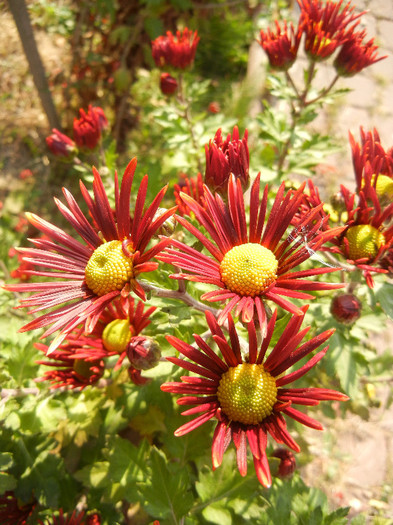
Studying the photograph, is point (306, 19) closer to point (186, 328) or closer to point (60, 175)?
point (186, 328)

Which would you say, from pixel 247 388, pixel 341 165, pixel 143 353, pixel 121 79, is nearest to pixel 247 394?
pixel 247 388

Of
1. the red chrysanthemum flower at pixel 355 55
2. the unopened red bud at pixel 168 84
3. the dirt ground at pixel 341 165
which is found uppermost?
the red chrysanthemum flower at pixel 355 55

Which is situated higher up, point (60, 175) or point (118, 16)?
point (118, 16)

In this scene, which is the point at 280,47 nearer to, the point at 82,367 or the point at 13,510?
the point at 82,367

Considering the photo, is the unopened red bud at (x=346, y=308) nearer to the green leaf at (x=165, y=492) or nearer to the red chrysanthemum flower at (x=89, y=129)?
the green leaf at (x=165, y=492)

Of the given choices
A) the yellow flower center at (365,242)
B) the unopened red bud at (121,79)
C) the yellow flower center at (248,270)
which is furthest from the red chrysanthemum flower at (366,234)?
the unopened red bud at (121,79)

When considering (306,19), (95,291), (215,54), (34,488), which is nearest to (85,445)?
(34,488)

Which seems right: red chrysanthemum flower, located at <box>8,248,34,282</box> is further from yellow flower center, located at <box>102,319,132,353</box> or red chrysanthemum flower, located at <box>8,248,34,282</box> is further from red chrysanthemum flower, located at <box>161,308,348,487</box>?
red chrysanthemum flower, located at <box>161,308,348,487</box>
